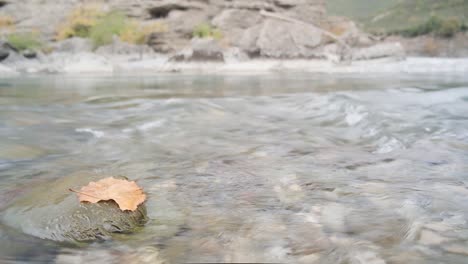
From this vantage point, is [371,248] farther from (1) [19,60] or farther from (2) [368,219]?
(1) [19,60]

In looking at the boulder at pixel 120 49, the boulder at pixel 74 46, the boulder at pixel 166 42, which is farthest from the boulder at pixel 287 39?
the boulder at pixel 74 46

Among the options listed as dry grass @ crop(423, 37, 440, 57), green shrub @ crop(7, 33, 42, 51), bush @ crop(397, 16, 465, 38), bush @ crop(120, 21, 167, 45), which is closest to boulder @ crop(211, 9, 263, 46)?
bush @ crop(120, 21, 167, 45)

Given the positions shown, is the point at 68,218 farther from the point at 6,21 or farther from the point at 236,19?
the point at 6,21

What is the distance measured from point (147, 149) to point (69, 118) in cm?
237

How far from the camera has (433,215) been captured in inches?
69.2

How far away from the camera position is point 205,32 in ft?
73.5

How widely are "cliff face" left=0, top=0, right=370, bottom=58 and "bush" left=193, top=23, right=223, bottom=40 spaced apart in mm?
364

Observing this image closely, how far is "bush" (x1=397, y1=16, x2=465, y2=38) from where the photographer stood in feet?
101

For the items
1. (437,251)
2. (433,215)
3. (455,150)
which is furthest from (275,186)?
A: (455,150)

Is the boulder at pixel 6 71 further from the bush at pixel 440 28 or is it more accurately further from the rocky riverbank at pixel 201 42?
the bush at pixel 440 28

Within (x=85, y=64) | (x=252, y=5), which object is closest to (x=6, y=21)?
(x=85, y=64)

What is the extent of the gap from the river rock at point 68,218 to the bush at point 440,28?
3378 centimetres

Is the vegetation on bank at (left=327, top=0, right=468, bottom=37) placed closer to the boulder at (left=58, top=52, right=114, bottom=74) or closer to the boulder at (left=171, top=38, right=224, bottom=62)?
the boulder at (left=171, top=38, right=224, bottom=62)

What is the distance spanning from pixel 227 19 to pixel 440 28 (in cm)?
1903
